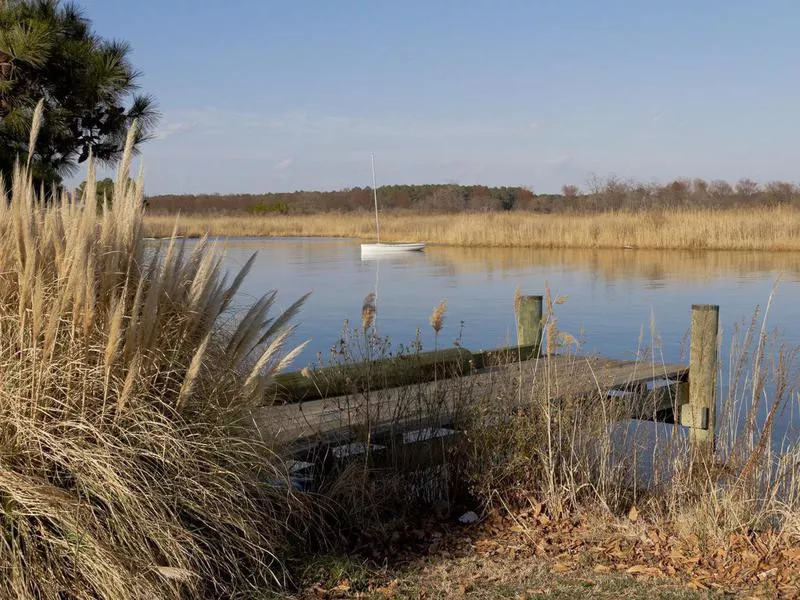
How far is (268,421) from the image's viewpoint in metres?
4.20

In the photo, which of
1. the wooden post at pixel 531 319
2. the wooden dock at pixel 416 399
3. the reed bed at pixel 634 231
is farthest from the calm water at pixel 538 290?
the wooden post at pixel 531 319

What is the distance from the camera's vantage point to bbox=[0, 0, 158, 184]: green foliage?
22.4ft

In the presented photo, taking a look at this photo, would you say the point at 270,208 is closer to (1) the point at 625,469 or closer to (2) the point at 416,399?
(2) the point at 416,399

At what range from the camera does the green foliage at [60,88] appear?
6812 mm

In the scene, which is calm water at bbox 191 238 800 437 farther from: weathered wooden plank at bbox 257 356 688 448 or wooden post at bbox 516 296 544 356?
wooden post at bbox 516 296 544 356

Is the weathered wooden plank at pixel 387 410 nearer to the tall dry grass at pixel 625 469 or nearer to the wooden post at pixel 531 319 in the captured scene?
the tall dry grass at pixel 625 469

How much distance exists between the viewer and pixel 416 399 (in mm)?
5055

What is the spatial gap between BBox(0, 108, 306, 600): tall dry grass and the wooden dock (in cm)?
45

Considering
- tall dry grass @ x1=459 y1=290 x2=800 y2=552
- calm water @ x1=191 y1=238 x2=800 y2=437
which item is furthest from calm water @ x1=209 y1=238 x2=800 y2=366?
tall dry grass @ x1=459 y1=290 x2=800 y2=552

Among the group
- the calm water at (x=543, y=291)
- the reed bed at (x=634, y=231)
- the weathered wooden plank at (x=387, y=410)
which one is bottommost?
the calm water at (x=543, y=291)

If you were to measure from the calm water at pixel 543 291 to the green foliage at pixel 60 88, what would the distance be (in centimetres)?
172

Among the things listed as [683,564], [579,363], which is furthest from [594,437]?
[579,363]

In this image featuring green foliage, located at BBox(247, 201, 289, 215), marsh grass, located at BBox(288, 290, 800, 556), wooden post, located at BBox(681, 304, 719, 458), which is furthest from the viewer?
green foliage, located at BBox(247, 201, 289, 215)

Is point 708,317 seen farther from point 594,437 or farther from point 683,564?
point 683,564
